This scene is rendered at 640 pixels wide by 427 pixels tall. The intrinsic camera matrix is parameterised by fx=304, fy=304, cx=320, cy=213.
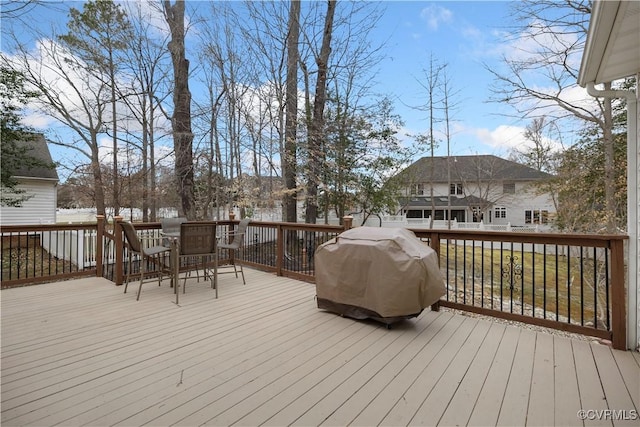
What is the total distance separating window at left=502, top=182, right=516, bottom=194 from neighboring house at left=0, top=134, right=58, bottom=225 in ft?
76.2

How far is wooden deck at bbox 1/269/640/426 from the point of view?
167cm

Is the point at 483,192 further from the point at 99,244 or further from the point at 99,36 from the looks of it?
the point at 99,244

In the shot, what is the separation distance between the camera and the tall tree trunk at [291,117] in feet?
25.7

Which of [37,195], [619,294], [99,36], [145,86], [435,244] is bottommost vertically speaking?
[619,294]

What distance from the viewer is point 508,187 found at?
1995 cm

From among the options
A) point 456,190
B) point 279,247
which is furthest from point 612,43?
point 456,190

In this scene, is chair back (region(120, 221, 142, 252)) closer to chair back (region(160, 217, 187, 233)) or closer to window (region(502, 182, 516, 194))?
chair back (region(160, 217, 187, 233))

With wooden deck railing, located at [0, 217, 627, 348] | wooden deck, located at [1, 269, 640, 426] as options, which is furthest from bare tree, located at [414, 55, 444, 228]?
wooden deck, located at [1, 269, 640, 426]

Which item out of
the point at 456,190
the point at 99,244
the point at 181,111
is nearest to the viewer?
the point at 99,244

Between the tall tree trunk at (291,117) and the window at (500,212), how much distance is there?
1870 cm

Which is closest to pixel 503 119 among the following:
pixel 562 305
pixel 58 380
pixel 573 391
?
pixel 562 305

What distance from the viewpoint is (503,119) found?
7.60m

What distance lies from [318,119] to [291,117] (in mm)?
756

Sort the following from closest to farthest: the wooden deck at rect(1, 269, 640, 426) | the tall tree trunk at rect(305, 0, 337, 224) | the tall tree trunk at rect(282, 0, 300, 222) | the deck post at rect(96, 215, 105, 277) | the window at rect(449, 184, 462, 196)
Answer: the wooden deck at rect(1, 269, 640, 426) → the deck post at rect(96, 215, 105, 277) → the tall tree trunk at rect(282, 0, 300, 222) → the tall tree trunk at rect(305, 0, 337, 224) → the window at rect(449, 184, 462, 196)
